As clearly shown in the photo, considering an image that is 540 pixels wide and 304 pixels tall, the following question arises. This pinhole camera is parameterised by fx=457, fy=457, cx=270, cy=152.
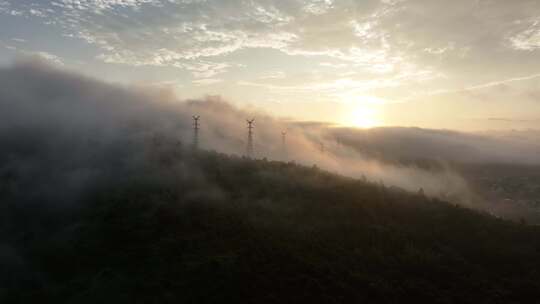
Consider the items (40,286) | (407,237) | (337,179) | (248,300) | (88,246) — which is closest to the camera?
(248,300)

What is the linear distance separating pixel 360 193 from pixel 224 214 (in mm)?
47477

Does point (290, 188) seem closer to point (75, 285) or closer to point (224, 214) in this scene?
point (224, 214)

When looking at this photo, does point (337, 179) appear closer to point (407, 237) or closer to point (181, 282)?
point (407, 237)

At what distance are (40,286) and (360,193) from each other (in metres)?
92.8

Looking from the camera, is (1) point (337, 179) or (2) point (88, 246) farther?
(1) point (337, 179)

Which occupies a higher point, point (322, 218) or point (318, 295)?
point (322, 218)

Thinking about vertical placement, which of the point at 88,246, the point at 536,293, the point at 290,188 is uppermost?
the point at 290,188

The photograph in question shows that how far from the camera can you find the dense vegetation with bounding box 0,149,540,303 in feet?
300

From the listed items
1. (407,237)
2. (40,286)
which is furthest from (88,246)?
(407,237)

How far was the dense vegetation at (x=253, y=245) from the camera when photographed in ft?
300

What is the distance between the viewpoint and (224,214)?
4761 inches

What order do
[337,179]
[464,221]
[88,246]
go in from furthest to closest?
1. [337,179]
2. [464,221]
3. [88,246]

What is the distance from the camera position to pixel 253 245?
10519 cm

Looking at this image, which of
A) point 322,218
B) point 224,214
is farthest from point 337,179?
point 224,214
